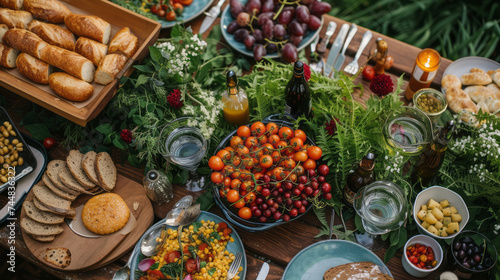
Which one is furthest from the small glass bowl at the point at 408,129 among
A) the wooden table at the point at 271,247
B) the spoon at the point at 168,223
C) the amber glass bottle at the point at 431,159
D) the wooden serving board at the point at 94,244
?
the wooden serving board at the point at 94,244

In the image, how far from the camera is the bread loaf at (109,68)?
1.51 meters

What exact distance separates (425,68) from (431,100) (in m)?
0.15

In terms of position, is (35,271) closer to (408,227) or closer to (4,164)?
(4,164)

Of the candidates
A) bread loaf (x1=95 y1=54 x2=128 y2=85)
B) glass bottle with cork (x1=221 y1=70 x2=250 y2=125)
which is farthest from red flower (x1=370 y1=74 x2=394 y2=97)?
bread loaf (x1=95 y1=54 x2=128 y2=85)

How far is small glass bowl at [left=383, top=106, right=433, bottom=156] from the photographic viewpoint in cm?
130

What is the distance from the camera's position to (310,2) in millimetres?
1777

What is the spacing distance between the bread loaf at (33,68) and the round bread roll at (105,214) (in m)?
0.58

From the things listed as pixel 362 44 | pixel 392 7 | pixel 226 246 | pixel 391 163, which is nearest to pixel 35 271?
pixel 226 246

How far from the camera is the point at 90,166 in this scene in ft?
→ 4.88

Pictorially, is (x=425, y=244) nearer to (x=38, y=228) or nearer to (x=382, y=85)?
(x=382, y=85)

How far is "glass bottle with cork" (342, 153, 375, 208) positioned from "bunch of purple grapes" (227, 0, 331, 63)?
676 millimetres

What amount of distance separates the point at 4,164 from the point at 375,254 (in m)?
1.55

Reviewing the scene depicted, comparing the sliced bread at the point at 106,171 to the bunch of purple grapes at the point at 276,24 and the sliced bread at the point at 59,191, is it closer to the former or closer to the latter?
the sliced bread at the point at 59,191

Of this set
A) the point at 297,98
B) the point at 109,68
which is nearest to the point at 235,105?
the point at 297,98
